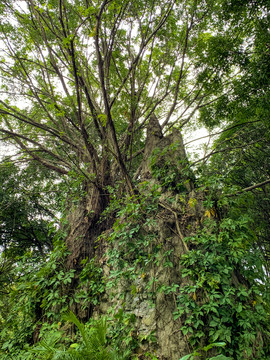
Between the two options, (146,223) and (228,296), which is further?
(146,223)

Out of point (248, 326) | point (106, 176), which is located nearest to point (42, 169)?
point (106, 176)

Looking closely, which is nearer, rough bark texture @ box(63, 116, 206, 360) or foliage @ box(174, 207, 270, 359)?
foliage @ box(174, 207, 270, 359)

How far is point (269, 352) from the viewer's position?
2.01 metres

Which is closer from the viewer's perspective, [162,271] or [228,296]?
[228,296]

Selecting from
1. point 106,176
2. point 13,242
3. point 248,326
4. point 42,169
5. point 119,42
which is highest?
point 119,42

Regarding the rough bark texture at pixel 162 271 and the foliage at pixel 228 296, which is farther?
the rough bark texture at pixel 162 271

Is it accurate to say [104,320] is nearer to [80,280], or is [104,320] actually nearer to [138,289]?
[138,289]

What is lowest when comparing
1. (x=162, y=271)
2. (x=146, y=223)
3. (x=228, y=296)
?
(x=228, y=296)

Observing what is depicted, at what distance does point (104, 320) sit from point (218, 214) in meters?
1.96

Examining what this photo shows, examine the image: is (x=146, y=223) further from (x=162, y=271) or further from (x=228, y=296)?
(x=228, y=296)

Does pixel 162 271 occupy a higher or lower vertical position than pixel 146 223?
lower

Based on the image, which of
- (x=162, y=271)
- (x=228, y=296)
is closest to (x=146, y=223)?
(x=162, y=271)

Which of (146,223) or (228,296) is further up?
(146,223)

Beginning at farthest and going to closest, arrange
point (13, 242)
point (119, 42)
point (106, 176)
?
point (13, 242)
point (119, 42)
point (106, 176)
